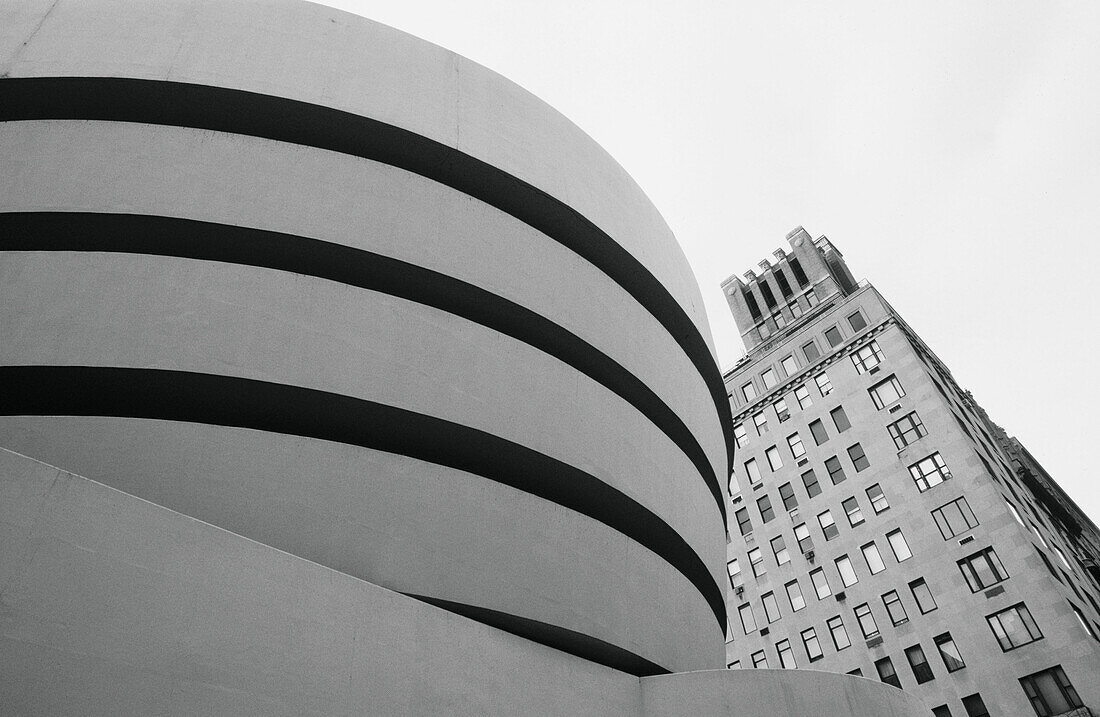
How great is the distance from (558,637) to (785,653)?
28941mm

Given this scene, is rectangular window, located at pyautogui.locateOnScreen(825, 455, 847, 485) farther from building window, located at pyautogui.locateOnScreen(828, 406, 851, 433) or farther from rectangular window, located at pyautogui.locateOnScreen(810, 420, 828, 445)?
building window, located at pyautogui.locateOnScreen(828, 406, 851, 433)

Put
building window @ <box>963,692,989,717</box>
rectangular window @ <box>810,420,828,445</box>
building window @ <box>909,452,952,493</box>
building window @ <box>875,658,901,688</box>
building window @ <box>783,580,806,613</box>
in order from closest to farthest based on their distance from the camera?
building window @ <box>963,692,989,717</box> < building window @ <box>875,658,901,688</box> < building window @ <box>909,452,952,493</box> < building window @ <box>783,580,806,613</box> < rectangular window @ <box>810,420,828,445</box>

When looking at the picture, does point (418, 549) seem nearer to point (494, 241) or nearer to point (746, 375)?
point (494, 241)

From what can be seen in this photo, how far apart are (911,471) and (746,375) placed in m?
13.9

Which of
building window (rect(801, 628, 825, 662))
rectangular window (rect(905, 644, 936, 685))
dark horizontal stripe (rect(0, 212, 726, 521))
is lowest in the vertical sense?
dark horizontal stripe (rect(0, 212, 726, 521))

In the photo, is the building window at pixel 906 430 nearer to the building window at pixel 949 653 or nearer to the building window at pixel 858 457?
the building window at pixel 858 457

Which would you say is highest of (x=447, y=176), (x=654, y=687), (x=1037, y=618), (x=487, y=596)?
(x=1037, y=618)

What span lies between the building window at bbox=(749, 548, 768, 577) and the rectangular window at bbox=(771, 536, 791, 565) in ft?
2.56

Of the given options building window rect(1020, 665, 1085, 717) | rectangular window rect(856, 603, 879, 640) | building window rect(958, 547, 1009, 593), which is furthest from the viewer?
rectangular window rect(856, 603, 879, 640)

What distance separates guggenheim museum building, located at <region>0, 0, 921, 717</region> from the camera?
5410 millimetres

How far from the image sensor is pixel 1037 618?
26.2 meters

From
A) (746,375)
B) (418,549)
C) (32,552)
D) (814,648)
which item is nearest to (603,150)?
(418,549)

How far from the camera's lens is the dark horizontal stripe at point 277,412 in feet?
25.3

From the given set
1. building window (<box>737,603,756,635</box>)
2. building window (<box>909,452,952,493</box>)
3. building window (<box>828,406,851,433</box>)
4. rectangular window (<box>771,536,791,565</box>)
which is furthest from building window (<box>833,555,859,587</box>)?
building window (<box>828,406,851,433</box>)
